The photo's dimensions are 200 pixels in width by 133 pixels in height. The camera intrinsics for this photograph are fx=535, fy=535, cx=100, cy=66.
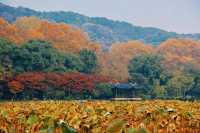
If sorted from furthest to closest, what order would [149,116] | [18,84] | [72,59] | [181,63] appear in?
[181,63] < [72,59] < [18,84] < [149,116]

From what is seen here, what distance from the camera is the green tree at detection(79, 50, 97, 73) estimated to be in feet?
294

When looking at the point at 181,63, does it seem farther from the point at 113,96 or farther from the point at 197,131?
the point at 197,131

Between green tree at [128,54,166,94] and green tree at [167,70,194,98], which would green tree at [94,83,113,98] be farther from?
green tree at [167,70,194,98]

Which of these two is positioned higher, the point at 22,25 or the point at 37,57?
the point at 22,25

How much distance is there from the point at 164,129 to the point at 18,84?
55310 mm

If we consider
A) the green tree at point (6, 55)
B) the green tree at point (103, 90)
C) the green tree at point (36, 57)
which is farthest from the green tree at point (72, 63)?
the green tree at point (6, 55)

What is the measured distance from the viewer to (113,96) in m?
79.1

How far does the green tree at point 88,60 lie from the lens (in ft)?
294

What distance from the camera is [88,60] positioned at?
295 ft

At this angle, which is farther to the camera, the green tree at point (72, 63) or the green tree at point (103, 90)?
the green tree at point (72, 63)

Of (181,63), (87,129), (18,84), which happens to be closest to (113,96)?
(18,84)

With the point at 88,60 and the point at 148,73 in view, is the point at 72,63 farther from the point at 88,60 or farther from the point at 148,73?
the point at 148,73

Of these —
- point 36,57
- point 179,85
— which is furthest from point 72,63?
point 179,85

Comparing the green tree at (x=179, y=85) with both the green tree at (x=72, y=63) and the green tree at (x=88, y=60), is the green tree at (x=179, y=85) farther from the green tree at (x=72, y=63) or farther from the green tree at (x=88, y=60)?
the green tree at (x=72, y=63)
